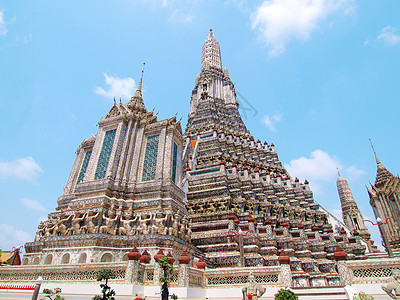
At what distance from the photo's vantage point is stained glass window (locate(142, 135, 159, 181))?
17359 mm

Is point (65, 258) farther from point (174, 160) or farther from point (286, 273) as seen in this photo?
point (286, 273)

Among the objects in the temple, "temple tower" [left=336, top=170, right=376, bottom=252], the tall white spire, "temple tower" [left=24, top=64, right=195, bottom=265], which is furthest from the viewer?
the tall white spire

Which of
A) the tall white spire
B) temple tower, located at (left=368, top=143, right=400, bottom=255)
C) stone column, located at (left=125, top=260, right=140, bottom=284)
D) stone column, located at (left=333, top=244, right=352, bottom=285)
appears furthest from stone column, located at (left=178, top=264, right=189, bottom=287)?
the tall white spire

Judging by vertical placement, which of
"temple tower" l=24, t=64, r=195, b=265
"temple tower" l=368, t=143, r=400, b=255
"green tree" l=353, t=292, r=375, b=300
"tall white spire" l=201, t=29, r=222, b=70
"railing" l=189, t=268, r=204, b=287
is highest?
"tall white spire" l=201, t=29, r=222, b=70

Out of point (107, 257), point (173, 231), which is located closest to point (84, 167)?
point (107, 257)

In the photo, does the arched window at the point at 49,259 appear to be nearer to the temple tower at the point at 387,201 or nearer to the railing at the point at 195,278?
the railing at the point at 195,278

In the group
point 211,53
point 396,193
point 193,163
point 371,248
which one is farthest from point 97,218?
point 211,53

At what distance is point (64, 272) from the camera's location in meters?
10.8

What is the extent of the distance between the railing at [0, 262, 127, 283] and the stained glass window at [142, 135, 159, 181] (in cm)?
743

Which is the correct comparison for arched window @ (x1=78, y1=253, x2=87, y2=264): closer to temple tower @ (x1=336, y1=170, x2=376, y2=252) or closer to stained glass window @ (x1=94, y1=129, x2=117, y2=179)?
stained glass window @ (x1=94, y1=129, x2=117, y2=179)

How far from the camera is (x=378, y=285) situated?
26.1 feet

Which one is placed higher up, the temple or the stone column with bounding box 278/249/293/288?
the temple

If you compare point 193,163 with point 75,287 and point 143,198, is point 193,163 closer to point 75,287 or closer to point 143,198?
point 143,198

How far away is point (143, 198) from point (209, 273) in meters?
7.27
